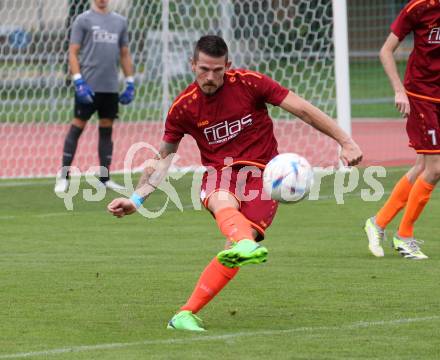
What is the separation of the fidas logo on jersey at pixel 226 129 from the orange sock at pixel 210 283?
762 millimetres

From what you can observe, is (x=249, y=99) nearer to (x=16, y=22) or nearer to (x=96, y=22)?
(x=96, y=22)

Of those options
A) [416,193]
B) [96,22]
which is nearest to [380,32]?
[96,22]

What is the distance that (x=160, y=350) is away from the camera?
20.3ft

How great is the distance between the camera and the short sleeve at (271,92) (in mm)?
6969

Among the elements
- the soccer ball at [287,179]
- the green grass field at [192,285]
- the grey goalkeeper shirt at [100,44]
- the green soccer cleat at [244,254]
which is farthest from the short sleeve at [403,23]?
the grey goalkeeper shirt at [100,44]

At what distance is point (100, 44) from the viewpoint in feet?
46.3

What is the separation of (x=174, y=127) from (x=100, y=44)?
23.4 ft

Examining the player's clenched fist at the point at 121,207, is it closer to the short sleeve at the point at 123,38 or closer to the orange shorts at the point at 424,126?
the orange shorts at the point at 424,126

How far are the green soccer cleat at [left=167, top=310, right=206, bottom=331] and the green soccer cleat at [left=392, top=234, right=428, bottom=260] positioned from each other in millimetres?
2906

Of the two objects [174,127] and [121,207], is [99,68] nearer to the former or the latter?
[174,127]

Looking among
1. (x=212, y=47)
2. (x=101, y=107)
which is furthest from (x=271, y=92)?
(x=101, y=107)

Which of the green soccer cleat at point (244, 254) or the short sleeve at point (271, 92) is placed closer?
the green soccer cleat at point (244, 254)

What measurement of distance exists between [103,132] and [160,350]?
812cm

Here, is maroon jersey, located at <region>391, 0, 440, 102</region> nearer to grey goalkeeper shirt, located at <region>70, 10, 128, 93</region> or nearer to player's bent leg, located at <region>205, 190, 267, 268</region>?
player's bent leg, located at <region>205, 190, 267, 268</region>
